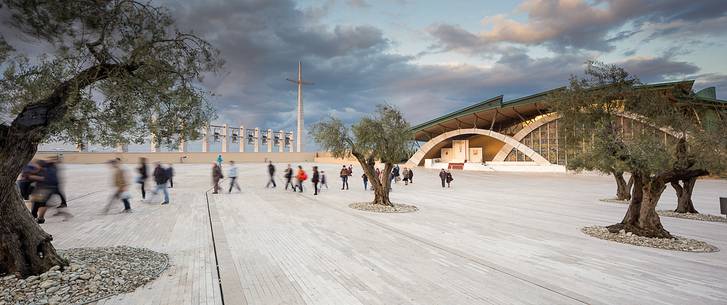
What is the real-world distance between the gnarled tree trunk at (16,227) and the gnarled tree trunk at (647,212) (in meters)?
14.4

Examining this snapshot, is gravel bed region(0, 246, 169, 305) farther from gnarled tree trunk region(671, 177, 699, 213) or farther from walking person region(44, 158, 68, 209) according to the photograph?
gnarled tree trunk region(671, 177, 699, 213)

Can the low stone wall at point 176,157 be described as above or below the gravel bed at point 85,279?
above

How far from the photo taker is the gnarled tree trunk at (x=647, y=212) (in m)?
10.2

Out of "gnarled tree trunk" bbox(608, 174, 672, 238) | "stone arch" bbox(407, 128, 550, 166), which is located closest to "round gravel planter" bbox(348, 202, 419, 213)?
"gnarled tree trunk" bbox(608, 174, 672, 238)

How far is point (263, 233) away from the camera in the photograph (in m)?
10.4

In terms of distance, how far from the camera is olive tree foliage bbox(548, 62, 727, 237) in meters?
10.2

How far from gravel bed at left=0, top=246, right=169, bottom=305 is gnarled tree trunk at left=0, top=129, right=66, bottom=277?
21cm

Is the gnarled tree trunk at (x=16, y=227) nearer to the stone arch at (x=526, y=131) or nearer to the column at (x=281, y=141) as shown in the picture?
the stone arch at (x=526, y=131)

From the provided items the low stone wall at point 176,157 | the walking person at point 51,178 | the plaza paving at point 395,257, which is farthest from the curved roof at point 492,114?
the walking person at point 51,178

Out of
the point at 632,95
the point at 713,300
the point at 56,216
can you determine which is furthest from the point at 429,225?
the point at 56,216

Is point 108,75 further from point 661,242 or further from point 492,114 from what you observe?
point 492,114

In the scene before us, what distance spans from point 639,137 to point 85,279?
1517 centimetres

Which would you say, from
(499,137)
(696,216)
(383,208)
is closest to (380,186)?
(383,208)

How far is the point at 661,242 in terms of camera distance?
975 cm
